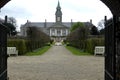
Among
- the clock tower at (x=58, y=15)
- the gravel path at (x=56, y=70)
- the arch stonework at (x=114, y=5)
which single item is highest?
the clock tower at (x=58, y=15)

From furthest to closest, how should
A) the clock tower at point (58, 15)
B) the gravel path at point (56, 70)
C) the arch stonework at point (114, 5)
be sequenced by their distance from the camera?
the clock tower at point (58, 15) → the gravel path at point (56, 70) → the arch stonework at point (114, 5)

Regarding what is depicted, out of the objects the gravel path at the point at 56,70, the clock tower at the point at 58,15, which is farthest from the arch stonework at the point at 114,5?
the clock tower at the point at 58,15

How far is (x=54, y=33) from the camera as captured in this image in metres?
156

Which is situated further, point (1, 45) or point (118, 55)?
point (1, 45)

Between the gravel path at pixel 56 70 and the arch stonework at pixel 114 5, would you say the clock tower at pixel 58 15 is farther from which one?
the arch stonework at pixel 114 5

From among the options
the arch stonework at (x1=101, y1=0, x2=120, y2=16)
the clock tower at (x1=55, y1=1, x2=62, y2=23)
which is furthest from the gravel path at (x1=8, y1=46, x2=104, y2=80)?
the clock tower at (x1=55, y1=1, x2=62, y2=23)

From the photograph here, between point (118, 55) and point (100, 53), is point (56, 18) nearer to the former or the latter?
point (100, 53)

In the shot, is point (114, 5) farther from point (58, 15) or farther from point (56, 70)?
point (58, 15)

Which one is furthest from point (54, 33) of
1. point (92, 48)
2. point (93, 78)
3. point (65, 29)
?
point (93, 78)

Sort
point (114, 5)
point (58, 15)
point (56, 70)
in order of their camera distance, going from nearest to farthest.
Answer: point (114, 5) < point (56, 70) < point (58, 15)

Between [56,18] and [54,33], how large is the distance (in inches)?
609

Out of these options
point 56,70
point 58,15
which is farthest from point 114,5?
point 58,15

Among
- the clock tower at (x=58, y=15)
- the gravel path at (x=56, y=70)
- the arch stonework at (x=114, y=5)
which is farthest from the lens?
the clock tower at (x=58, y=15)

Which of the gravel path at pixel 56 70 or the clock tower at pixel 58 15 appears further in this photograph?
the clock tower at pixel 58 15
